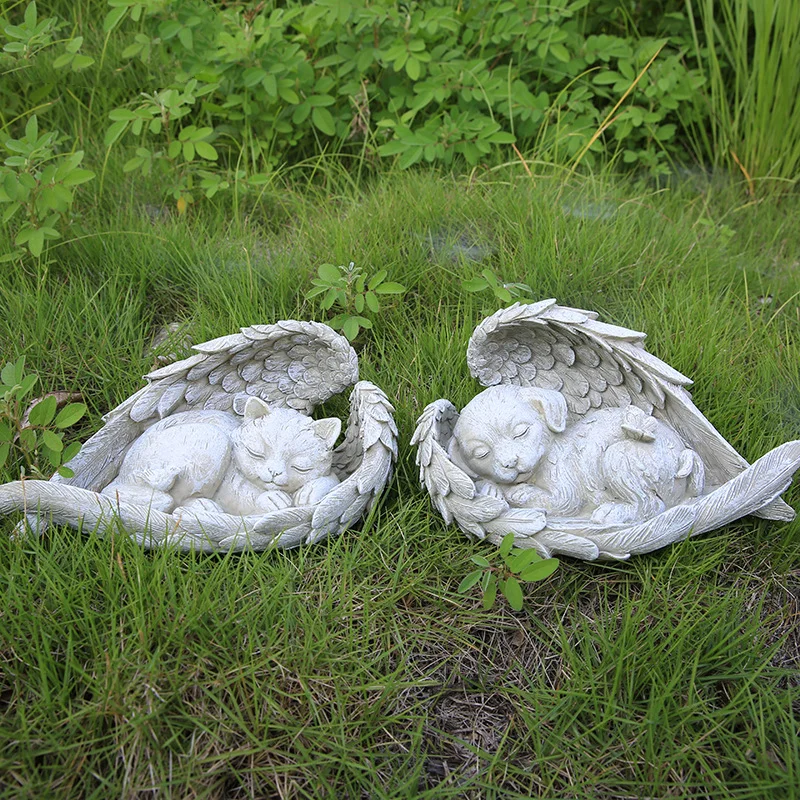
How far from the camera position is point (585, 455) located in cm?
247

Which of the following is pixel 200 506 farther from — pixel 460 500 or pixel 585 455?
pixel 585 455

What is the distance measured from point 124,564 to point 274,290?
1425 millimetres

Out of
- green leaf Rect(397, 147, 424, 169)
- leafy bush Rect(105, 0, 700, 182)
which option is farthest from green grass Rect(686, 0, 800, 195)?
green leaf Rect(397, 147, 424, 169)

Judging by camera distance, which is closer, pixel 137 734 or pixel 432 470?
pixel 137 734

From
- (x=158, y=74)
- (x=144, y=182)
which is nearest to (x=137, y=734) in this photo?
(x=144, y=182)

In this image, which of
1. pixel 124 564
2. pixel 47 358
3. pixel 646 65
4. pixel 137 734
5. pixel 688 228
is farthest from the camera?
pixel 646 65

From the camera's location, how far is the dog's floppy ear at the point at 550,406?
2.49 meters

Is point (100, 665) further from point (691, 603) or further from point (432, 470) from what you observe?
point (691, 603)

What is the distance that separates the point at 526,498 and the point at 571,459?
20cm

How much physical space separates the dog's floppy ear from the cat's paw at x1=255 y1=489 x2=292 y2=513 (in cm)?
84

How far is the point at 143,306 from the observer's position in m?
3.38

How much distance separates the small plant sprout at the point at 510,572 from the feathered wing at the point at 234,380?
0.79 m

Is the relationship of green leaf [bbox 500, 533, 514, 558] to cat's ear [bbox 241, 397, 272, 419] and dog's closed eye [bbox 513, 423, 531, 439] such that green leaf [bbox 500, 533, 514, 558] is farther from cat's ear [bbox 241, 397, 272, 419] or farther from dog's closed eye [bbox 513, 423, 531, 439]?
cat's ear [bbox 241, 397, 272, 419]

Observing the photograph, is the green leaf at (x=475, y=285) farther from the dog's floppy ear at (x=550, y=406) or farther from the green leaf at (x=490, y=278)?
the dog's floppy ear at (x=550, y=406)
